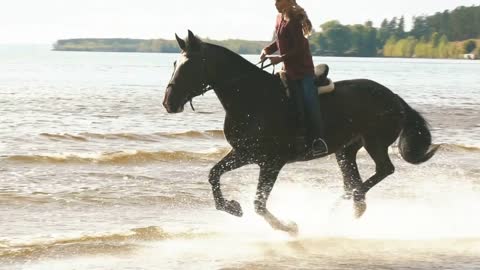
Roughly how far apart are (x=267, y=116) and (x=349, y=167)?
1999 millimetres

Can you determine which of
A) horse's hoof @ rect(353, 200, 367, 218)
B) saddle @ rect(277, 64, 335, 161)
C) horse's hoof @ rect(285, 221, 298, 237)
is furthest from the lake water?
saddle @ rect(277, 64, 335, 161)

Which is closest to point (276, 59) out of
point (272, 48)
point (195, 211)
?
point (272, 48)

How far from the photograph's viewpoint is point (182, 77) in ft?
35.2

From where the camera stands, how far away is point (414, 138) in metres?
13.3

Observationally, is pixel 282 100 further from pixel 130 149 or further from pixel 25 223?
pixel 130 149

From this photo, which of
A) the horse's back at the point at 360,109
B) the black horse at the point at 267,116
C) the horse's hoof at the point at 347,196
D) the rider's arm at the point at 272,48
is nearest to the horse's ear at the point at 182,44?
the black horse at the point at 267,116

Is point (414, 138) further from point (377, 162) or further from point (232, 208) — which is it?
point (232, 208)

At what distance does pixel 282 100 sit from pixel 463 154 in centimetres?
1249

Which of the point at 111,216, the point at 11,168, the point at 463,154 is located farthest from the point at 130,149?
the point at 111,216

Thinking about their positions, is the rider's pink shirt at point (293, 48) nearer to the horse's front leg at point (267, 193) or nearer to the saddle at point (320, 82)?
the saddle at point (320, 82)

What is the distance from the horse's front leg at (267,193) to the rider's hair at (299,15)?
1733 mm

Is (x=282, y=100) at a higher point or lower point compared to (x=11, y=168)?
higher

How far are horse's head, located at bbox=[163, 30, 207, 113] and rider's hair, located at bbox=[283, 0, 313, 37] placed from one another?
1157 millimetres

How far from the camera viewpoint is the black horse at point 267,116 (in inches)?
428
